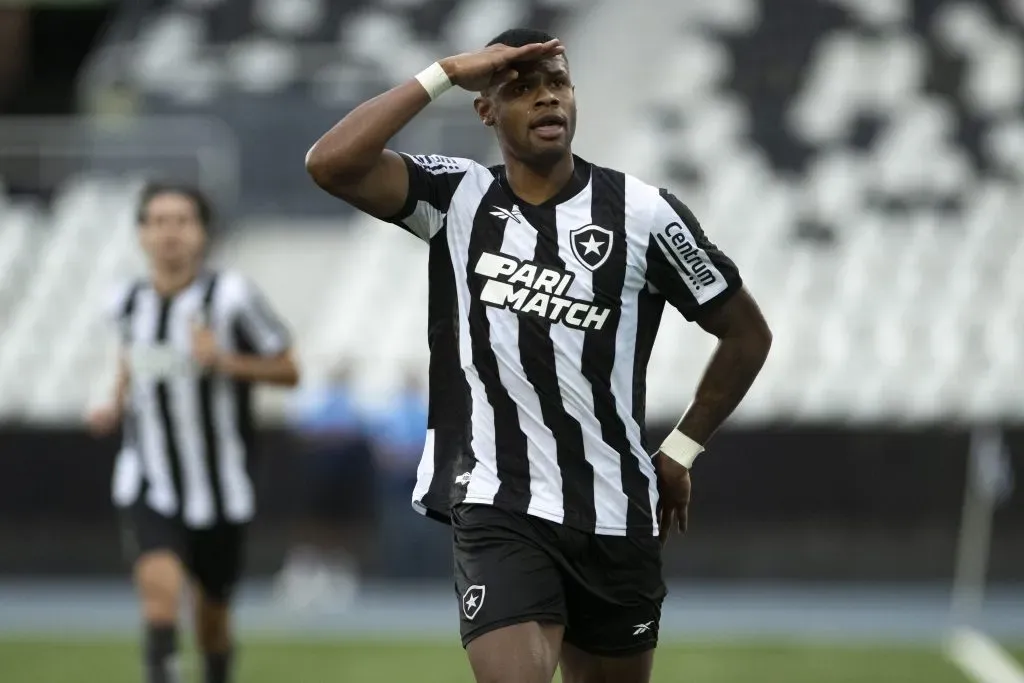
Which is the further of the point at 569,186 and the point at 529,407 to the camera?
the point at 569,186

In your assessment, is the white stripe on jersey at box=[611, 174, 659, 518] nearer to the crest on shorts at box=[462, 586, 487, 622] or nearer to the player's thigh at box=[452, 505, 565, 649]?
the player's thigh at box=[452, 505, 565, 649]

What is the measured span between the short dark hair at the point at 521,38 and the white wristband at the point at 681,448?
123cm

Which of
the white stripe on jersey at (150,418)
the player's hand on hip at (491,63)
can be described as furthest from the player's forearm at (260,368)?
the player's hand on hip at (491,63)

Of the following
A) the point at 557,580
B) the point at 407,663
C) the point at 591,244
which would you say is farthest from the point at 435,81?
the point at 407,663

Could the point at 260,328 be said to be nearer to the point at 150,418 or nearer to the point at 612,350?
the point at 150,418

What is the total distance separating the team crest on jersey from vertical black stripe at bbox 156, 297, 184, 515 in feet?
10.7

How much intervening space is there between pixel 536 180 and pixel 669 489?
101 cm

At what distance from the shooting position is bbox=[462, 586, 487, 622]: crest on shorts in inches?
183

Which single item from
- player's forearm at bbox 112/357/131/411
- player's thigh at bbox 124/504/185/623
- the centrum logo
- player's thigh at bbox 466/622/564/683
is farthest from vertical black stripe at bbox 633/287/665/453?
player's forearm at bbox 112/357/131/411

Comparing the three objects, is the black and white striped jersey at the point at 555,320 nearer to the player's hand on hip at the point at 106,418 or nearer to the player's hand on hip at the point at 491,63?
the player's hand on hip at the point at 491,63

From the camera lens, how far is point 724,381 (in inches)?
199

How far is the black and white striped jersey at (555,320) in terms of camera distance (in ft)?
15.7

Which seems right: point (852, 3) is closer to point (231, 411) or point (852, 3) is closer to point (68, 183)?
point (68, 183)

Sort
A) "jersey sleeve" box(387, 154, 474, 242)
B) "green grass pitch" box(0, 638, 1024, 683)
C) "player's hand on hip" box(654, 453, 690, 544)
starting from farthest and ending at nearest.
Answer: "green grass pitch" box(0, 638, 1024, 683) → "player's hand on hip" box(654, 453, 690, 544) → "jersey sleeve" box(387, 154, 474, 242)
